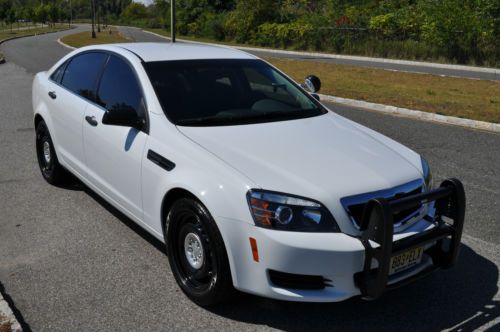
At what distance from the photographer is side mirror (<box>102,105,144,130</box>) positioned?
390cm

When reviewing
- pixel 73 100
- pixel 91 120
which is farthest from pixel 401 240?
pixel 73 100

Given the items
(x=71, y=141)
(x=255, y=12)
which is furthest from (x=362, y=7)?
(x=71, y=141)

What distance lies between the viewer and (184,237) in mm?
3500

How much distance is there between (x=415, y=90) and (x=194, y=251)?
1178 cm

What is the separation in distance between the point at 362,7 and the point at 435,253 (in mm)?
33289

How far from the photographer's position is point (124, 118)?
3.91 m

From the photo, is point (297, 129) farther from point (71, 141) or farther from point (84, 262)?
point (71, 141)

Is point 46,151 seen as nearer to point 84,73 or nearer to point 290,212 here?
point 84,73

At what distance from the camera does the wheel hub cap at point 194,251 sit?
336 centimetres

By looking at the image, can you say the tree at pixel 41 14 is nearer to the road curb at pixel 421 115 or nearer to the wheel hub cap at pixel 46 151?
the road curb at pixel 421 115

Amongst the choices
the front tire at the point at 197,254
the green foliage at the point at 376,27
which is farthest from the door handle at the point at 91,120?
the green foliage at the point at 376,27

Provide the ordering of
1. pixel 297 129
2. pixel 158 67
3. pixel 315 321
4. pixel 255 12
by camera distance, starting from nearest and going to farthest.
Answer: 1. pixel 315 321
2. pixel 297 129
3. pixel 158 67
4. pixel 255 12

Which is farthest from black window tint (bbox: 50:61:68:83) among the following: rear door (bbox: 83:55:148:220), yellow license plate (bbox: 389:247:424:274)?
yellow license plate (bbox: 389:247:424:274)

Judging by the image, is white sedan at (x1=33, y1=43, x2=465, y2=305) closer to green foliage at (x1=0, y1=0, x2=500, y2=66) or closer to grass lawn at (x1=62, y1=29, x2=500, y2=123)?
grass lawn at (x1=62, y1=29, x2=500, y2=123)
